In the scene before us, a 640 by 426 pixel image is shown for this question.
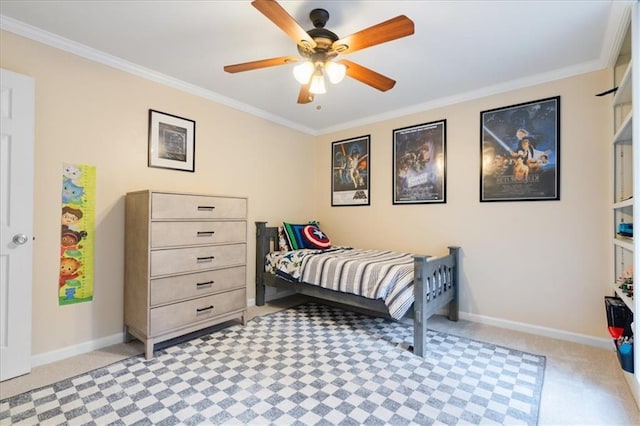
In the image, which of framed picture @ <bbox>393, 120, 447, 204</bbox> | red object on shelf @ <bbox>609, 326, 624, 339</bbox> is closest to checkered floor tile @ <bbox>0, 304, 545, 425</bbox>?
red object on shelf @ <bbox>609, 326, 624, 339</bbox>

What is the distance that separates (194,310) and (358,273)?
4.63ft

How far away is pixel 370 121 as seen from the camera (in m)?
3.94

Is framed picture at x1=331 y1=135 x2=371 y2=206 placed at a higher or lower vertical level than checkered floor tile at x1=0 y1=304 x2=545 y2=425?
higher

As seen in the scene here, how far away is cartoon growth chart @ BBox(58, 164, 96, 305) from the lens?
2307 millimetres

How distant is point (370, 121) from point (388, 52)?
1.54 meters

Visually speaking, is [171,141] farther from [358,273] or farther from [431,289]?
[431,289]

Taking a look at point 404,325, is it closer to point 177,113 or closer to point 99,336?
point 99,336

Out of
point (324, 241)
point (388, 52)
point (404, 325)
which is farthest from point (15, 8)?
point (404, 325)

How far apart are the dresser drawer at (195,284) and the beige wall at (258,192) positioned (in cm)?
51

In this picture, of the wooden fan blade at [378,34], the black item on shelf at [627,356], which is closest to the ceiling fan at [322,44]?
the wooden fan blade at [378,34]

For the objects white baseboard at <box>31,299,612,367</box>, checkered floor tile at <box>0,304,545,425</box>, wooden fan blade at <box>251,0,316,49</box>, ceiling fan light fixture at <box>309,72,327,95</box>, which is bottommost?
checkered floor tile at <box>0,304,545,425</box>

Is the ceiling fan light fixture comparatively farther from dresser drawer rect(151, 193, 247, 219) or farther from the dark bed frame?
the dark bed frame

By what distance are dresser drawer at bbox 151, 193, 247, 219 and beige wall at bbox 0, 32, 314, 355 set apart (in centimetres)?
52

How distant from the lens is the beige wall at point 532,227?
2.55 m
